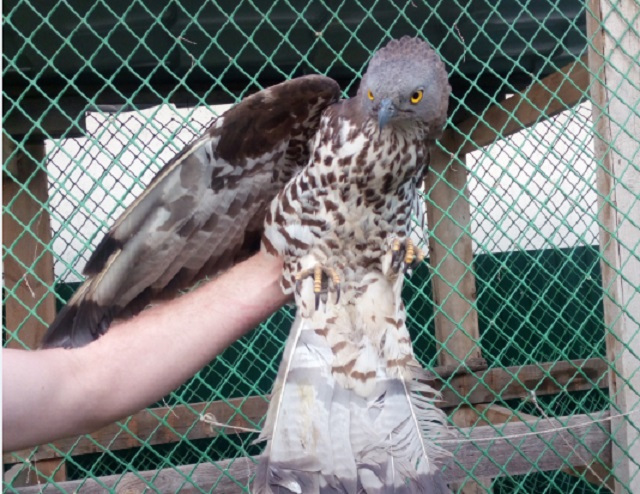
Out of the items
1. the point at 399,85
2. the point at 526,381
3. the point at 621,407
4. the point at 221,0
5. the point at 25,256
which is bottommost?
the point at 25,256

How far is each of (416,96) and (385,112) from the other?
0.13 m

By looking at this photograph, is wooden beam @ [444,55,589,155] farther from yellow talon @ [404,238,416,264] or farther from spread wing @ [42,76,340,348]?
spread wing @ [42,76,340,348]

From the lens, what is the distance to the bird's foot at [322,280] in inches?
80.3

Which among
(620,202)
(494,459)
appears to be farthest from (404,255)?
(620,202)

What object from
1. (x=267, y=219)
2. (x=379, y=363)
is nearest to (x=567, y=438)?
(x=379, y=363)

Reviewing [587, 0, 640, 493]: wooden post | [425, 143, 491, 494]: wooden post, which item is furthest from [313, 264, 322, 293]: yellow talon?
[425, 143, 491, 494]: wooden post

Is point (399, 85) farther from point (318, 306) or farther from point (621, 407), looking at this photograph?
point (621, 407)

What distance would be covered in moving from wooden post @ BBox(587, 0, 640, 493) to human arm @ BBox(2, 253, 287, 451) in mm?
2046

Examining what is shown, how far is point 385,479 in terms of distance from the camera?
1883 mm

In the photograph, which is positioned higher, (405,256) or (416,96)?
(416,96)

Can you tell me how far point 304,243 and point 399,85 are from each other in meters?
0.58

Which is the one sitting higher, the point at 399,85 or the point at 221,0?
the point at 399,85

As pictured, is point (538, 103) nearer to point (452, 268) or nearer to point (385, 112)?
point (452, 268)

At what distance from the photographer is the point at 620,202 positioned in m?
3.24
